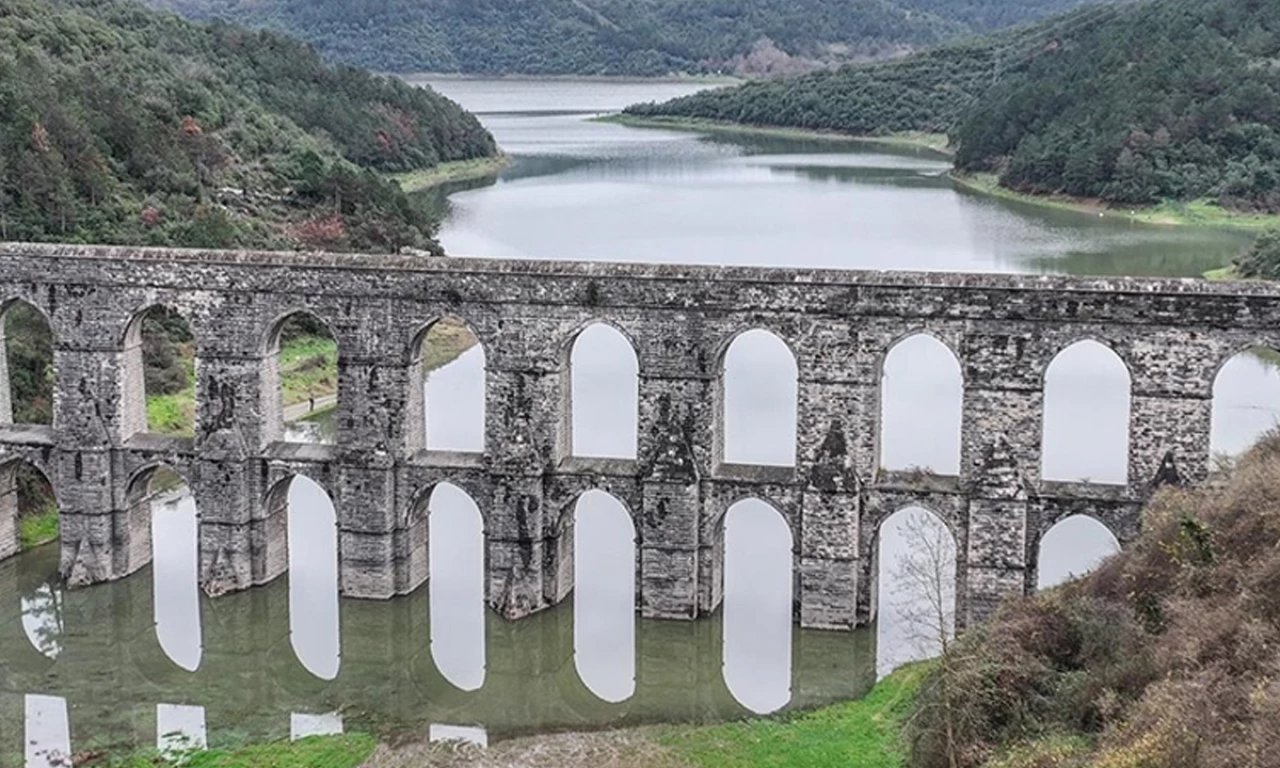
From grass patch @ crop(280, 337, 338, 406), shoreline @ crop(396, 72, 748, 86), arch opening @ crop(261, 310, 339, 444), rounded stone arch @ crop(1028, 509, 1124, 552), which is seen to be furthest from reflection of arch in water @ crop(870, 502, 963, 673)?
shoreline @ crop(396, 72, 748, 86)

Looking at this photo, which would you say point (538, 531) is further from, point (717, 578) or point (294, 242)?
point (294, 242)

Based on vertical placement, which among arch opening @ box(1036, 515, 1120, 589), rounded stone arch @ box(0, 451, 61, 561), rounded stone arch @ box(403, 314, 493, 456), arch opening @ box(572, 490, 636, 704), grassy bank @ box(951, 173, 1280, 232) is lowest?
arch opening @ box(572, 490, 636, 704)

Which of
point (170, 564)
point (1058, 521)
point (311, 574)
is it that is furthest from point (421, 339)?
point (1058, 521)

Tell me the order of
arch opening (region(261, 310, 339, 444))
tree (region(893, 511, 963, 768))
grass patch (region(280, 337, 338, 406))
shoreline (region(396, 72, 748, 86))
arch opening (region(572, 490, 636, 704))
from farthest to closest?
shoreline (region(396, 72, 748, 86)) → grass patch (region(280, 337, 338, 406)) → arch opening (region(261, 310, 339, 444)) → arch opening (region(572, 490, 636, 704)) → tree (region(893, 511, 963, 768))

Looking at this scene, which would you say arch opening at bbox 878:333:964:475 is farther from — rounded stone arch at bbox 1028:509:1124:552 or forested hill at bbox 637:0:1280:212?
forested hill at bbox 637:0:1280:212

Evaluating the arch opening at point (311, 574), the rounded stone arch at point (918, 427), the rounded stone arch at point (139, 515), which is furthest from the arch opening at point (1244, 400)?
the rounded stone arch at point (139, 515)

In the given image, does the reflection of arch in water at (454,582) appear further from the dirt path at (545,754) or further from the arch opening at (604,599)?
the dirt path at (545,754)
